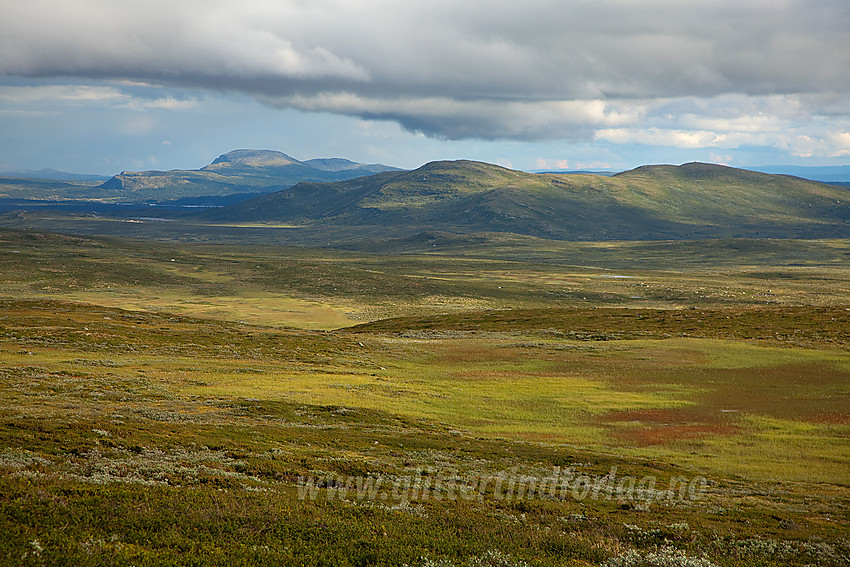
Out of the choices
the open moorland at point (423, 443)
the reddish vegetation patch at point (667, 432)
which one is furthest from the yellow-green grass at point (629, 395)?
the open moorland at point (423, 443)

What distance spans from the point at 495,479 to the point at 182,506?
1253 centimetres

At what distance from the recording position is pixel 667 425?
38375 mm

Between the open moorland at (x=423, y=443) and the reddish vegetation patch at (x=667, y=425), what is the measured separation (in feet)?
0.75

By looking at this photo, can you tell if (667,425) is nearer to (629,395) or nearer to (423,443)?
(629,395)

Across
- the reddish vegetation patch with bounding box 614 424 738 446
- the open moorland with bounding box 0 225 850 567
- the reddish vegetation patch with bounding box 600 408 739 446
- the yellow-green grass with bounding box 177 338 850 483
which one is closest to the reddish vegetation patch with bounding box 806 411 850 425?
the yellow-green grass with bounding box 177 338 850 483

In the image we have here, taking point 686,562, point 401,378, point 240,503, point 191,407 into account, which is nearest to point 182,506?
point 240,503

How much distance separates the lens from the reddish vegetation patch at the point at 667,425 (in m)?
35.8

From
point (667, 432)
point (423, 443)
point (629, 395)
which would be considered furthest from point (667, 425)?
point (423, 443)

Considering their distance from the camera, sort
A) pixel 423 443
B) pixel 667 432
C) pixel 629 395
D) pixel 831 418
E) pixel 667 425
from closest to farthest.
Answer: pixel 423 443 → pixel 667 432 → pixel 667 425 → pixel 831 418 → pixel 629 395

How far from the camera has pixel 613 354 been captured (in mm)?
64938

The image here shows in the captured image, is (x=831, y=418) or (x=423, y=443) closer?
(x=423, y=443)

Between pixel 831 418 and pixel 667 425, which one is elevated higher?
pixel 831 418

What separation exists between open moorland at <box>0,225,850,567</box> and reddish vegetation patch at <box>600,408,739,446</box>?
230 millimetres

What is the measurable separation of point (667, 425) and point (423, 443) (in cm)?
1714
